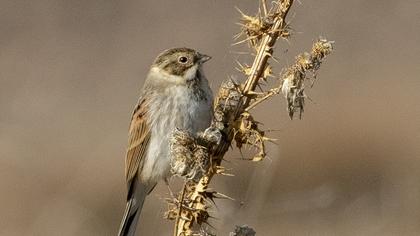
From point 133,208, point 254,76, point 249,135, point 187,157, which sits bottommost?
point 187,157

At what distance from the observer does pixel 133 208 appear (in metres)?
7.98

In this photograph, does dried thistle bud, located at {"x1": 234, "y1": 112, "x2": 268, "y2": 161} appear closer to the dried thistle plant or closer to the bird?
the dried thistle plant

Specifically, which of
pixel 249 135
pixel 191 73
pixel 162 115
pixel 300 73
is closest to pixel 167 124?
pixel 162 115

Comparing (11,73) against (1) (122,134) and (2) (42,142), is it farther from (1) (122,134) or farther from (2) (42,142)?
(1) (122,134)

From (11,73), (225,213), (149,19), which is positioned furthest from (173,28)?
(225,213)

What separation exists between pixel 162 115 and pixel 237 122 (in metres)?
3.00

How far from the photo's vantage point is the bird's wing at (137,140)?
770cm

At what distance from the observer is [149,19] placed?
23.7 m

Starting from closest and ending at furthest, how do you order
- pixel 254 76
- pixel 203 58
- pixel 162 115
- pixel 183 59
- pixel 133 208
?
pixel 254 76, pixel 203 58, pixel 183 59, pixel 162 115, pixel 133 208

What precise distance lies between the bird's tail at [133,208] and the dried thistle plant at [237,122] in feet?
10.6

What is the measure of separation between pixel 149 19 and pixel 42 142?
16.4 feet

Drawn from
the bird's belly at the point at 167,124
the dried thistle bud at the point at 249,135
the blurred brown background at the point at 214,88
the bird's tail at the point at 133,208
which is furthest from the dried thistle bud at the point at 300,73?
the blurred brown background at the point at 214,88

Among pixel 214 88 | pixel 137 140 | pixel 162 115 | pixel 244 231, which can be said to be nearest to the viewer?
pixel 244 231

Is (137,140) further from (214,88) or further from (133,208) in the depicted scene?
(214,88)
